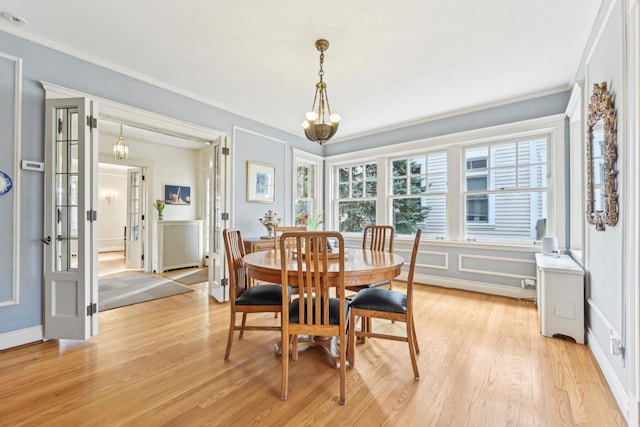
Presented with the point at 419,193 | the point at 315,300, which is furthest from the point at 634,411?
the point at 419,193

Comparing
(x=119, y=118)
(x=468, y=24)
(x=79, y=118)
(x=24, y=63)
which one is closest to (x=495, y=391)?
(x=468, y=24)

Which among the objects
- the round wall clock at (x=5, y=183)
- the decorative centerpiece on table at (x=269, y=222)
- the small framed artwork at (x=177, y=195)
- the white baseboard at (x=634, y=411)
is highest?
the small framed artwork at (x=177, y=195)

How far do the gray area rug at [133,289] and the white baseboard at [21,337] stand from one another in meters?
0.84

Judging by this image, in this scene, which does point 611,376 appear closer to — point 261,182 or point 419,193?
Result: point 419,193

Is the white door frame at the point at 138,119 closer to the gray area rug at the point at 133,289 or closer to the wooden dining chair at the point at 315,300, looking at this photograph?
the gray area rug at the point at 133,289

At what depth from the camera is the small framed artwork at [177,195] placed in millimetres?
5898

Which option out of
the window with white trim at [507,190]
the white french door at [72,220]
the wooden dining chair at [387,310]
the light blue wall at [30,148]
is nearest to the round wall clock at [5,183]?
the light blue wall at [30,148]

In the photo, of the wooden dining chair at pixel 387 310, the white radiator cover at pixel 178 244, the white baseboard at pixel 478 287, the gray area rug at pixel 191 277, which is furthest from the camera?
the white radiator cover at pixel 178 244

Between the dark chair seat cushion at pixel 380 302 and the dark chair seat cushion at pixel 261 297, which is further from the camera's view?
the dark chair seat cushion at pixel 261 297

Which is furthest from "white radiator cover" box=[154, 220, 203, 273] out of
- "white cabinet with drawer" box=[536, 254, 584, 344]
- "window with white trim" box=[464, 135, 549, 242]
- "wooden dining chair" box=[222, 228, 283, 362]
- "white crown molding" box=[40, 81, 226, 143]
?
"white cabinet with drawer" box=[536, 254, 584, 344]

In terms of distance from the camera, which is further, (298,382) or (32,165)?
(32,165)

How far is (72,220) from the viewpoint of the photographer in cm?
256

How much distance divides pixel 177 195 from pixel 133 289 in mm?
2457

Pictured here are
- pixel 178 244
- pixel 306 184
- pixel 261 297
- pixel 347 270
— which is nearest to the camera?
pixel 347 270
